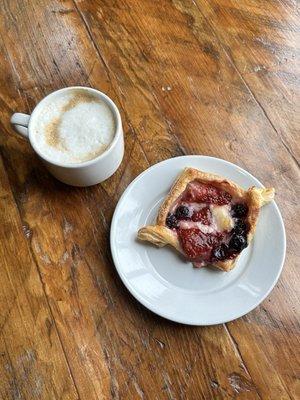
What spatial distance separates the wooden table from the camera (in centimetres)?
86

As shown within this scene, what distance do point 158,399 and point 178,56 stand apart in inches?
29.1

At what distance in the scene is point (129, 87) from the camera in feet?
3.59

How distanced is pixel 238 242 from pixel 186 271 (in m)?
0.11

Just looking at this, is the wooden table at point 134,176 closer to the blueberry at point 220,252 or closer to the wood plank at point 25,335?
the wood plank at point 25,335

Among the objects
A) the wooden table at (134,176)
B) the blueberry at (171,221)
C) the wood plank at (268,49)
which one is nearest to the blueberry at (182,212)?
the blueberry at (171,221)

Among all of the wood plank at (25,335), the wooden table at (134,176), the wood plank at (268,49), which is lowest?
the wood plank at (25,335)

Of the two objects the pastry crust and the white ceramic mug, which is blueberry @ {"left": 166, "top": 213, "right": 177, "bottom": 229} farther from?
the white ceramic mug

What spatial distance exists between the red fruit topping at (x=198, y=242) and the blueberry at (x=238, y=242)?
0.07 feet

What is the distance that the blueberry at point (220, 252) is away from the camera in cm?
86

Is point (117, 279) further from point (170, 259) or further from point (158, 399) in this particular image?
point (158, 399)

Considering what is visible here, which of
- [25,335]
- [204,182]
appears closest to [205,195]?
[204,182]

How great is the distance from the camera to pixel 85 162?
89 centimetres

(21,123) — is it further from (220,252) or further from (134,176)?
(220,252)

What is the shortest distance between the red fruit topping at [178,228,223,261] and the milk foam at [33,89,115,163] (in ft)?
0.73
